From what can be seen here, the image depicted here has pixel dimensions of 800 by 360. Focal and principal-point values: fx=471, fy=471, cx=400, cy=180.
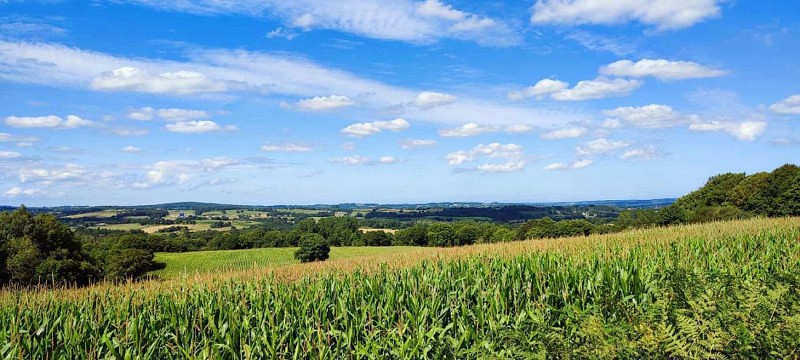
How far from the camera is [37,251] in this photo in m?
43.9

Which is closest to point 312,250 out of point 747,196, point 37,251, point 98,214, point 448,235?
point 448,235

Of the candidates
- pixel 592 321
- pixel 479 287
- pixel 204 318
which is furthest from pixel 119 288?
pixel 592 321

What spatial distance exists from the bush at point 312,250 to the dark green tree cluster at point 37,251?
2594cm

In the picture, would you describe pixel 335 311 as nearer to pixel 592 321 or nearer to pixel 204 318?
pixel 204 318

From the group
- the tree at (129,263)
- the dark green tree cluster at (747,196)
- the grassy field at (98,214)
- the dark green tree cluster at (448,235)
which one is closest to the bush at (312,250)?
the tree at (129,263)

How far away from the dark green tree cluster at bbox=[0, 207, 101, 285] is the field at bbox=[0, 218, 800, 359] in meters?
40.4

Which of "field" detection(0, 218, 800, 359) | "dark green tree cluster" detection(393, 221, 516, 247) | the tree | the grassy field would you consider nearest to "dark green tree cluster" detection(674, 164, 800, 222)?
"dark green tree cluster" detection(393, 221, 516, 247)

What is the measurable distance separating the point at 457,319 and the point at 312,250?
61.9 m

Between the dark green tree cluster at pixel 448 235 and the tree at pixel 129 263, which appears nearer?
the tree at pixel 129 263

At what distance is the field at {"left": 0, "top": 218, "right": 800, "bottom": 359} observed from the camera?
175 inches

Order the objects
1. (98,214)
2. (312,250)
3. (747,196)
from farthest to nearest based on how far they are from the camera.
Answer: (98,214)
(312,250)
(747,196)

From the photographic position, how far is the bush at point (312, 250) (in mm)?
67506

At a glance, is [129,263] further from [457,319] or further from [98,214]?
[98,214]

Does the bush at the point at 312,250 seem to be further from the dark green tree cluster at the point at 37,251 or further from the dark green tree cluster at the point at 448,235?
the dark green tree cluster at the point at 37,251
